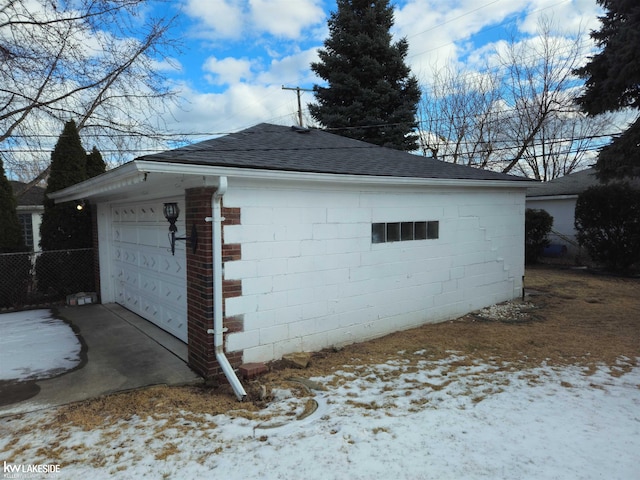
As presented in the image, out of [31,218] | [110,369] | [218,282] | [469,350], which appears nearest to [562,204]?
Result: [469,350]

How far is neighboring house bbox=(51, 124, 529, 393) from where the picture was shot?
14.5 feet

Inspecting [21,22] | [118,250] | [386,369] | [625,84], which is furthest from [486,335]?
[21,22]

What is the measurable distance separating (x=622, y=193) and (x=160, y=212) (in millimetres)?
12483

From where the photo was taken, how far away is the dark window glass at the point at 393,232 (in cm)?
598

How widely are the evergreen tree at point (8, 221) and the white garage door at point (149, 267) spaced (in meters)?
2.29

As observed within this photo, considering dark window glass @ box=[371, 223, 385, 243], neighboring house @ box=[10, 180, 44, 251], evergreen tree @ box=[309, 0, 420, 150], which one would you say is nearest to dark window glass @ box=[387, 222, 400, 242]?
dark window glass @ box=[371, 223, 385, 243]

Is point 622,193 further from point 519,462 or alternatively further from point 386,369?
point 519,462

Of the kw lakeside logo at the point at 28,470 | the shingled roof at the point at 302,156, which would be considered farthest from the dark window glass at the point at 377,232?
the kw lakeside logo at the point at 28,470

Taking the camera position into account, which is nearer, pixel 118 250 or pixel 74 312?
pixel 74 312

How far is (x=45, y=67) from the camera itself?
8305 millimetres

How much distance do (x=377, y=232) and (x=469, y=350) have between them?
203 cm

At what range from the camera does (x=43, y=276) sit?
836 centimetres

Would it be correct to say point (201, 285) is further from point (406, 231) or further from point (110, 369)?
point (406, 231)

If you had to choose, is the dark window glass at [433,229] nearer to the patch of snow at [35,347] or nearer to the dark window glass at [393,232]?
the dark window glass at [393,232]
